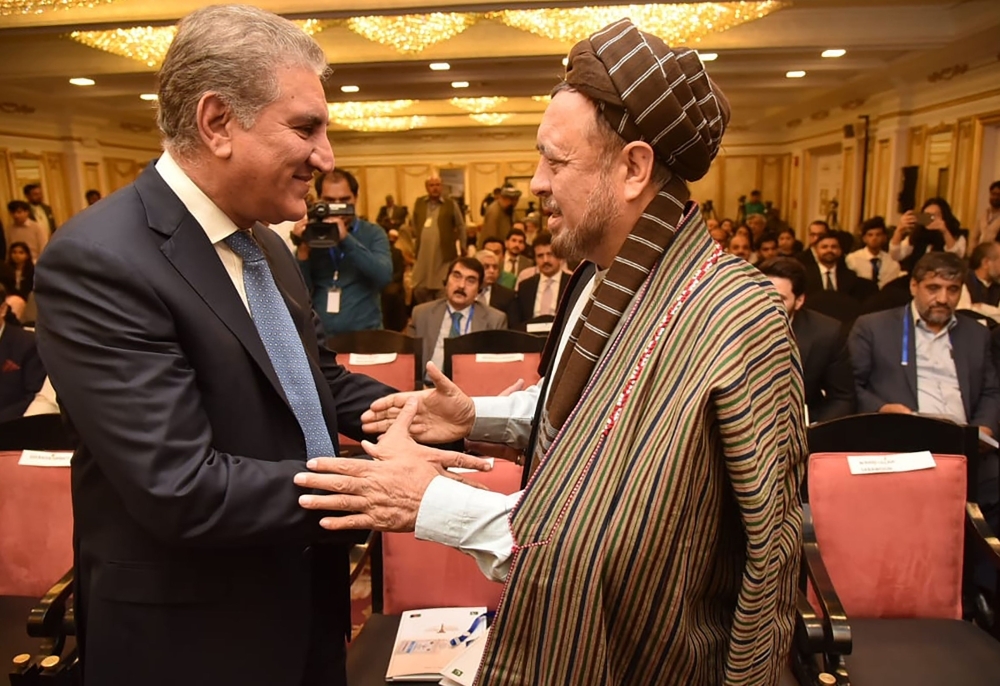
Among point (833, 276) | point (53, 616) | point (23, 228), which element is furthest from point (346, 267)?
point (23, 228)

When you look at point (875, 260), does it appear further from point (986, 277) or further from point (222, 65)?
point (222, 65)

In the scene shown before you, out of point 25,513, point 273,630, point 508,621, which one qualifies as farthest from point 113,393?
point 25,513

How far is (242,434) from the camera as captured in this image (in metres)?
1.07

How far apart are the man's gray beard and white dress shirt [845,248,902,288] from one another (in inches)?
237

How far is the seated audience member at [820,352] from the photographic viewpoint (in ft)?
11.0

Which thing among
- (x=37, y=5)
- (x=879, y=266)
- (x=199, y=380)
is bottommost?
(x=199, y=380)

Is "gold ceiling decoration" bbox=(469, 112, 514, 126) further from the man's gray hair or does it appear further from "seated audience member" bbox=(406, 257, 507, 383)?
the man's gray hair

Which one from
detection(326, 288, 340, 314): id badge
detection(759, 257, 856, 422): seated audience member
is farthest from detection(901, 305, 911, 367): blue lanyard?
detection(326, 288, 340, 314): id badge

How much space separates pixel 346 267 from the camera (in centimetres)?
400

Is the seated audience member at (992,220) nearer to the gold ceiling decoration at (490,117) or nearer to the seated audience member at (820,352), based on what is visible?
the seated audience member at (820,352)

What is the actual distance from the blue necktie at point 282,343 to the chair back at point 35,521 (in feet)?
4.30

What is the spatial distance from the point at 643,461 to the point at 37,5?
5.60 m

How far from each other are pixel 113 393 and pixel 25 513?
1.50 metres

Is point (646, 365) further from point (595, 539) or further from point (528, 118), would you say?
point (528, 118)
